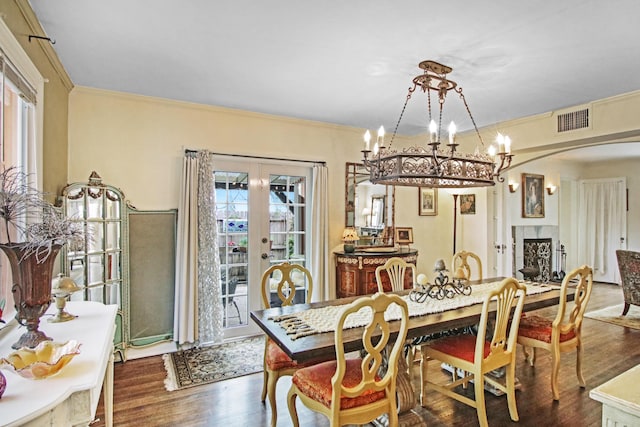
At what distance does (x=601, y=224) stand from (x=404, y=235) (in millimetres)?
5541

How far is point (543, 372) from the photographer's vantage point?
126 inches

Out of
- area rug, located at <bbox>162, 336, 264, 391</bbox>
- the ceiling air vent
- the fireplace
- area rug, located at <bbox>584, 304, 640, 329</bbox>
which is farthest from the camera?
the fireplace

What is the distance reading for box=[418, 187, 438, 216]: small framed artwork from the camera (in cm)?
534

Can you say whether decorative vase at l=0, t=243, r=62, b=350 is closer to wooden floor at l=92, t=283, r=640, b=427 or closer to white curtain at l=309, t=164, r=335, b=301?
wooden floor at l=92, t=283, r=640, b=427

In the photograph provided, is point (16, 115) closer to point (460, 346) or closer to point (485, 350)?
point (460, 346)

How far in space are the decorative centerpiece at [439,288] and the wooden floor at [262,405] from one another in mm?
783

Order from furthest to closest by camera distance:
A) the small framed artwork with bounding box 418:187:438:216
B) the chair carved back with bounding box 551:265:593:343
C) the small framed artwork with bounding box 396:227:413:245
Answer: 1. the small framed artwork with bounding box 418:187:438:216
2. the small framed artwork with bounding box 396:227:413:245
3. the chair carved back with bounding box 551:265:593:343

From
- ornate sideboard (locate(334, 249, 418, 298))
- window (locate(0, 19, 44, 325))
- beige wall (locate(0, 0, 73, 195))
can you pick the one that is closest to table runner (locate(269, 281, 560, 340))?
ornate sideboard (locate(334, 249, 418, 298))

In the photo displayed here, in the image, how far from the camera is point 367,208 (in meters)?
5.01

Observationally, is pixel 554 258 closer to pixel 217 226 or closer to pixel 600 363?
pixel 600 363

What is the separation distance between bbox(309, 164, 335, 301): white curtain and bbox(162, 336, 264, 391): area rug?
0.99m

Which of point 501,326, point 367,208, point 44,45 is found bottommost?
point 501,326

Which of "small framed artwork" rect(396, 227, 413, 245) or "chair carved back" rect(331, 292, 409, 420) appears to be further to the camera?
"small framed artwork" rect(396, 227, 413, 245)

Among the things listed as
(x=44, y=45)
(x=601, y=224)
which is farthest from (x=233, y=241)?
(x=601, y=224)
